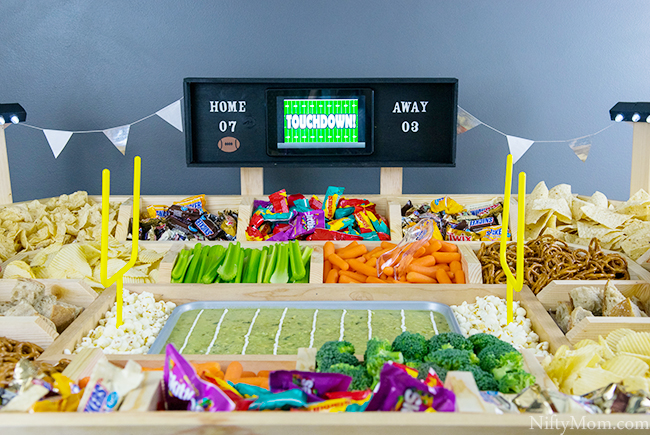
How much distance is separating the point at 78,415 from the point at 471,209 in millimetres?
2444

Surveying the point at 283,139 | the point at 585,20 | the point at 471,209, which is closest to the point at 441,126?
the point at 471,209

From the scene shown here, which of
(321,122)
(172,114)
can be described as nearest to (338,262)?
(321,122)

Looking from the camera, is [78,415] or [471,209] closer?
[78,415]

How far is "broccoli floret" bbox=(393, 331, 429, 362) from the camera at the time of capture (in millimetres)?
1300

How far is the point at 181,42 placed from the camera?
154 inches

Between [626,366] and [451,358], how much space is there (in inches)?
18.2

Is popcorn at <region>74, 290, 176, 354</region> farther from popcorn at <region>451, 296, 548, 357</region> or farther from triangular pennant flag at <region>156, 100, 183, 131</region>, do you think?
triangular pennant flag at <region>156, 100, 183, 131</region>

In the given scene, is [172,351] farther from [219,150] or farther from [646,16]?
[646,16]

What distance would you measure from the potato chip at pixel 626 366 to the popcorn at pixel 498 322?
0.89 feet

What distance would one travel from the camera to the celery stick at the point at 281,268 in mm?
2162

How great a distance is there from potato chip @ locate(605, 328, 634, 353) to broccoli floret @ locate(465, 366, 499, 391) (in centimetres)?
57

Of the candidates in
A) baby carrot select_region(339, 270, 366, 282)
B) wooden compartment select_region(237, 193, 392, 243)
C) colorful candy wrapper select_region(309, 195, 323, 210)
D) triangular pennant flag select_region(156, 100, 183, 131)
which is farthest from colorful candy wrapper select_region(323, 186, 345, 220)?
triangular pennant flag select_region(156, 100, 183, 131)

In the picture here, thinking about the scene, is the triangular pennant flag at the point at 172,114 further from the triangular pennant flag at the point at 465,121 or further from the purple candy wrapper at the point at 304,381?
the purple candy wrapper at the point at 304,381

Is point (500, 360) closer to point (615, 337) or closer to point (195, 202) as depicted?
point (615, 337)
